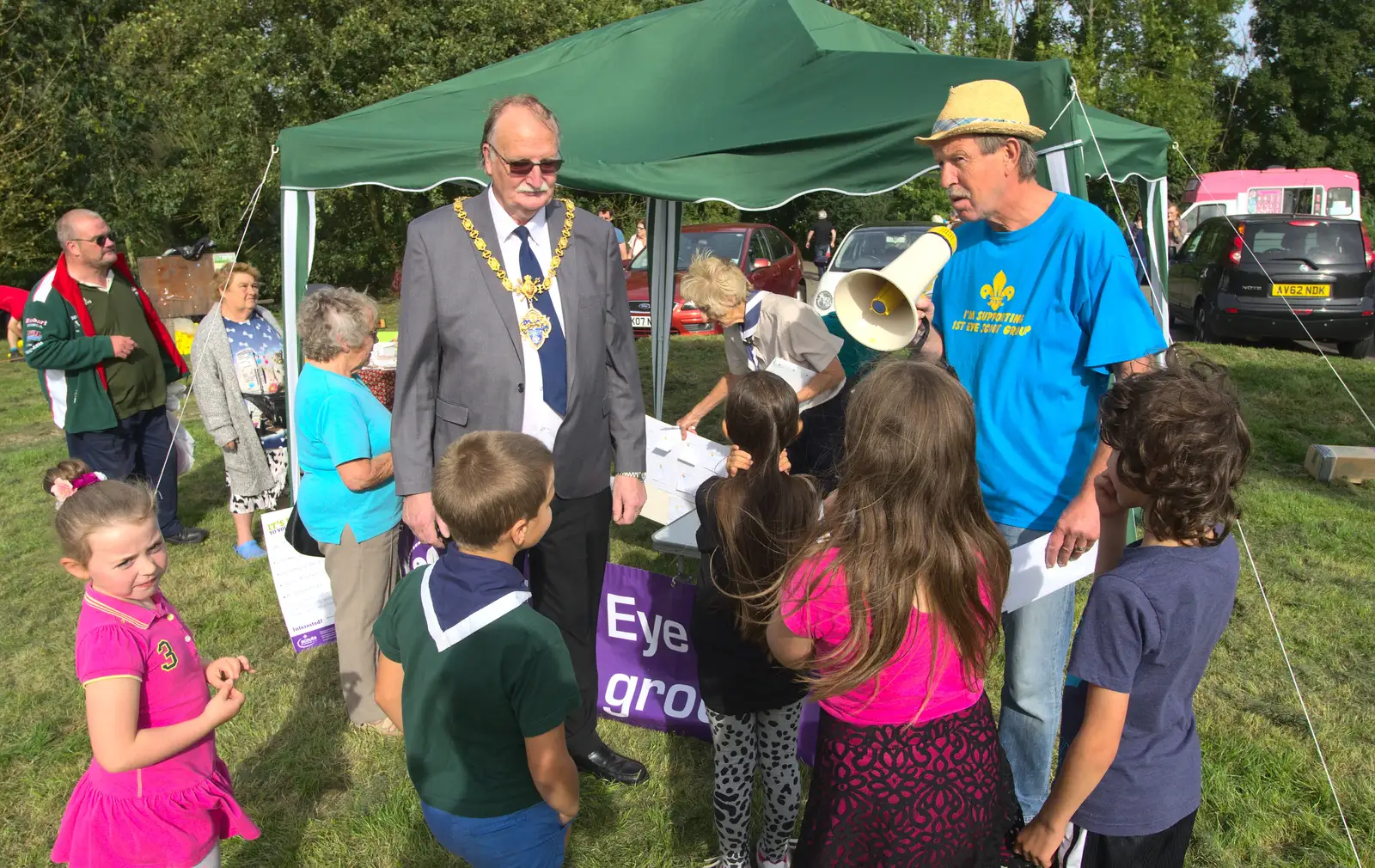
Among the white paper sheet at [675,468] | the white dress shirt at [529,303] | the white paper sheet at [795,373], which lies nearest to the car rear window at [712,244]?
the white paper sheet at [795,373]

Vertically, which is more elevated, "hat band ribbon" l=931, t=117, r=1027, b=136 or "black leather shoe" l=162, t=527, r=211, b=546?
"hat band ribbon" l=931, t=117, r=1027, b=136

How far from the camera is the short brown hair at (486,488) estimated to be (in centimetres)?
174

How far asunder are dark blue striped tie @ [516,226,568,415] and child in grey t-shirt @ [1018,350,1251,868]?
148cm

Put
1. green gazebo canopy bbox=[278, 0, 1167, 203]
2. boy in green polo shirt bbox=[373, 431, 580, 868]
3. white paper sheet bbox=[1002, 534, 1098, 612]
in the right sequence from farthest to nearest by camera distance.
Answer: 1. green gazebo canopy bbox=[278, 0, 1167, 203]
2. white paper sheet bbox=[1002, 534, 1098, 612]
3. boy in green polo shirt bbox=[373, 431, 580, 868]

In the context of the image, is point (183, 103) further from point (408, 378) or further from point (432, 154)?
point (408, 378)

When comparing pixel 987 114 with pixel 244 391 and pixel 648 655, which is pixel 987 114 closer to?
pixel 648 655

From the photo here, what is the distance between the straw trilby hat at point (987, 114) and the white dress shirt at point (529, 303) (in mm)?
1119

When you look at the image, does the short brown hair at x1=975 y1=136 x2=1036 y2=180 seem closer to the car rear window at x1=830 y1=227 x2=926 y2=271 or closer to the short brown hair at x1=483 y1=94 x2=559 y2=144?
the short brown hair at x1=483 y1=94 x2=559 y2=144

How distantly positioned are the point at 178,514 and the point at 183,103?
694 inches

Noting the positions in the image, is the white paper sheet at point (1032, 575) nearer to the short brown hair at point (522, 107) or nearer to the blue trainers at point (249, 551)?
the short brown hair at point (522, 107)

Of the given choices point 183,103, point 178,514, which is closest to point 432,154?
point 178,514

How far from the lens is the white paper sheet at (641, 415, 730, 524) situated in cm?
411

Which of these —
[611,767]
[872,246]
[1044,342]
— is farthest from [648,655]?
[872,246]

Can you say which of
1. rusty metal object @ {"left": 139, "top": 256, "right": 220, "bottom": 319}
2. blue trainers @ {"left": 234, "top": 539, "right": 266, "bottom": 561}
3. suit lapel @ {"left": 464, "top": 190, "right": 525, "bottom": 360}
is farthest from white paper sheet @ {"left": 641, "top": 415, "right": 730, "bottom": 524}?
rusty metal object @ {"left": 139, "top": 256, "right": 220, "bottom": 319}
